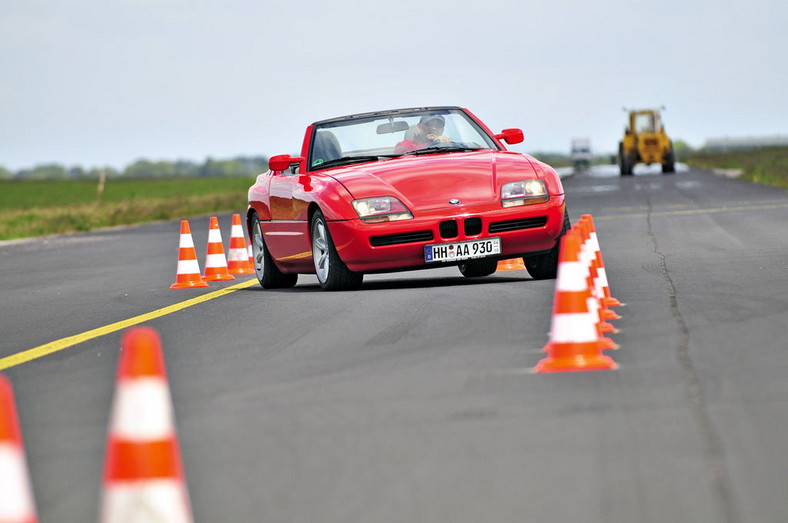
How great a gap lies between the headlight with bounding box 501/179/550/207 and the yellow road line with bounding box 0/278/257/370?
280 centimetres

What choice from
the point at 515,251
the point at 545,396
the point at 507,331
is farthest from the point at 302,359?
the point at 515,251

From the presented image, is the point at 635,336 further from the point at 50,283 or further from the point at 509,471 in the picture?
the point at 50,283

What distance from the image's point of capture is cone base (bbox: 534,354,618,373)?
24.2 ft

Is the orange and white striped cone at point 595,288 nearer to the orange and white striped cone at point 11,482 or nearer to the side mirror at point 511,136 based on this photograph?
the side mirror at point 511,136

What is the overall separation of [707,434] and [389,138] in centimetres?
796

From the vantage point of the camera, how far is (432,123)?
13445mm

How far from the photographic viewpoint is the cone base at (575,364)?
739 centimetres

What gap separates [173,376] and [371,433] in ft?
7.28

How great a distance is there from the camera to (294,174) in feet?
44.4

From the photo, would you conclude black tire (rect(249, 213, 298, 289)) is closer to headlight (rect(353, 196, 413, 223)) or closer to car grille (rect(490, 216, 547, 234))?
headlight (rect(353, 196, 413, 223))

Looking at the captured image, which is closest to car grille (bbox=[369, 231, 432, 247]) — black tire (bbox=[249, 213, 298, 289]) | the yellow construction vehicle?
black tire (bbox=[249, 213, 298, 289])

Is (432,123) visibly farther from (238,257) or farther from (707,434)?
(707,434)

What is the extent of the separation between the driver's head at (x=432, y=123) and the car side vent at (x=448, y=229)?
1.80 meters

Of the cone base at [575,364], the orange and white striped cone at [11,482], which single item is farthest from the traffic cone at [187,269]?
the orange and white striped cone at [11,482]
